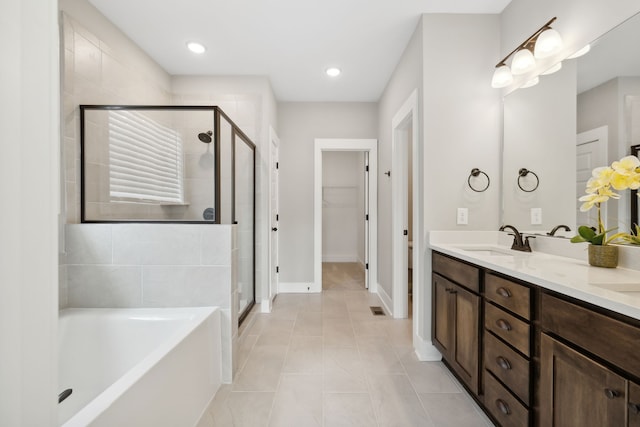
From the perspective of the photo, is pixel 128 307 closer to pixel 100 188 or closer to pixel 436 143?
pixel 100 188

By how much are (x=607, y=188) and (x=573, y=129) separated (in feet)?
1.38

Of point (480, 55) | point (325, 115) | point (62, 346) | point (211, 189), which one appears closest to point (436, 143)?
point (480, 55)

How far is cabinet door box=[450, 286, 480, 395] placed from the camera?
5.12ft

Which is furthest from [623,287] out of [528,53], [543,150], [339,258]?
[339,258]

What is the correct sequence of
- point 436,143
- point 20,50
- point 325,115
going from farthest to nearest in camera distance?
point 325,115 → point 436,143 → point 20,50

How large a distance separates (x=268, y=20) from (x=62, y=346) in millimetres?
2597

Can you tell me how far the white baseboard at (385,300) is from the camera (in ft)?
10.2

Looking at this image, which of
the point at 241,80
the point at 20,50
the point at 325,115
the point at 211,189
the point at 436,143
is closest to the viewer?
the point at 20,50

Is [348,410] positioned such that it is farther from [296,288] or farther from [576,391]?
[296,288]

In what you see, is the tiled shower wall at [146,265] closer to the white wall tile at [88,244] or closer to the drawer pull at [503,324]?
the white wall tile at [88,244]

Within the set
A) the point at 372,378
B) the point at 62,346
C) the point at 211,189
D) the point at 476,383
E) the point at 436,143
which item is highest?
the point at 436,143

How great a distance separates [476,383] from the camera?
1544 mm

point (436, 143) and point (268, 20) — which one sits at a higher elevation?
point (268, 20)

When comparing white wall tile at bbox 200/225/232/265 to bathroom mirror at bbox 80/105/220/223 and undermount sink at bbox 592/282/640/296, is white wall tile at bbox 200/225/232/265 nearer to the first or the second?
bathroom mirror at bbox 80/105/220/223
